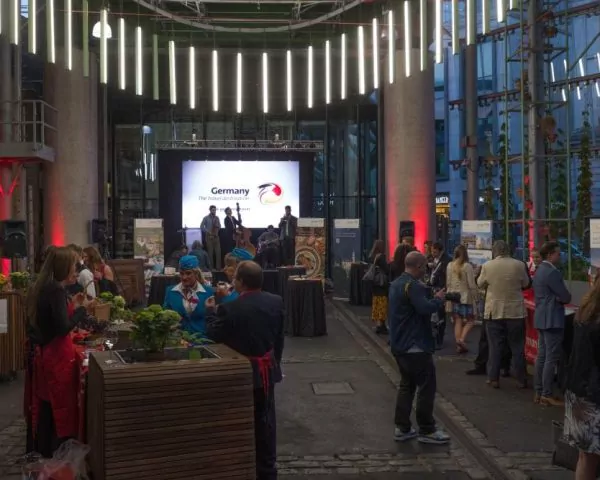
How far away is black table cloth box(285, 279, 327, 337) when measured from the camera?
492 inches

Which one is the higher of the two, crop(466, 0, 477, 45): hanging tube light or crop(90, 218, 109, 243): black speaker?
crop(466, 0, 477, 45): hanging tube light

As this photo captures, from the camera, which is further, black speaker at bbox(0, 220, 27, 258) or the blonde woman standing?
black speaker at bbox(0, 220, 27, 258)

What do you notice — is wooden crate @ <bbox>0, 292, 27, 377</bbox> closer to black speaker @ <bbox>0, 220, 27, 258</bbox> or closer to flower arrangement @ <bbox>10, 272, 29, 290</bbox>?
flower arrangement @ <bbox>10, 272, 29, 290</bbox>

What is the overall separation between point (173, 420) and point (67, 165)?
1750cm

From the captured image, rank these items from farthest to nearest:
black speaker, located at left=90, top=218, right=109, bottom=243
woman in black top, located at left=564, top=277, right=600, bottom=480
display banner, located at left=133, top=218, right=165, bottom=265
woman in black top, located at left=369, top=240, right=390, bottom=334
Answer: black speaker, located at left=90, top=218, right=109, bottom=243 < display banner, located at left=133, top=218, right=165, bottom=265 < woman in black top, located at left=369, top=240, right=390, bottom=334 < woman in black top, located at left=564, top=277, right=600, bottom=480

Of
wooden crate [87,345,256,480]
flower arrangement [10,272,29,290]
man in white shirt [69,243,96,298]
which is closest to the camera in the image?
wooden crate [87,345,256,480]

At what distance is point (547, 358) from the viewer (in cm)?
707

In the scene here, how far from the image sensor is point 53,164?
1973cm

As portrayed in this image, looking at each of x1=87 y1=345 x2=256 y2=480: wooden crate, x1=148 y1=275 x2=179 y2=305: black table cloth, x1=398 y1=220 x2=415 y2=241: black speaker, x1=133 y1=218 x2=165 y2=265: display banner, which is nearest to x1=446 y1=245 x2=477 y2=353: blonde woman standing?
x1=148 y1=275 x2=179 y2=305: black table cloth

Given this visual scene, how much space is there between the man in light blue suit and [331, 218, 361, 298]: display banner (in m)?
11.0

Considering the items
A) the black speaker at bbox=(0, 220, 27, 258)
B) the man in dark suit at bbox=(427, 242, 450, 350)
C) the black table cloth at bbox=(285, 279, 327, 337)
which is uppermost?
the black speaker at bbox=(0, 220, 27, 258)

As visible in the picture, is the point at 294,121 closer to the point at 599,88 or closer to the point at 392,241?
the point at 392,241

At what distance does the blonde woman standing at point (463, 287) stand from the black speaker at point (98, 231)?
12029 millimetres

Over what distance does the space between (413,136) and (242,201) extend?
18.2 ft
